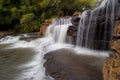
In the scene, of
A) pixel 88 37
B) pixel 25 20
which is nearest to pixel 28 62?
pixel 88 37

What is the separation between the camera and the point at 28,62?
1072cm

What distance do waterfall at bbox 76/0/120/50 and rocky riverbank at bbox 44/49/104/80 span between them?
2843 millimetres

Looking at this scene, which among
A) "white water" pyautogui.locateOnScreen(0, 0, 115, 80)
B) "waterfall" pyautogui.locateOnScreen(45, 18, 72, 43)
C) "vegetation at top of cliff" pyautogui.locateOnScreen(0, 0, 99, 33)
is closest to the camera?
"white water" pyautogui.locateOnScreen(0, 0, 115, 80)

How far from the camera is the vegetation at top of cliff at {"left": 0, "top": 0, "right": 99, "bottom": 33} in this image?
28203 mm

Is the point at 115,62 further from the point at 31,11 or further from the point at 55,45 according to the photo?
the point at 31,11

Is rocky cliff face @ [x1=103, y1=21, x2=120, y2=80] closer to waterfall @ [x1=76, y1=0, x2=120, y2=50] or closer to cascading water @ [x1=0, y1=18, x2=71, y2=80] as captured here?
cascading water @ [x1=0, y1=18, x2=71, y2=80]

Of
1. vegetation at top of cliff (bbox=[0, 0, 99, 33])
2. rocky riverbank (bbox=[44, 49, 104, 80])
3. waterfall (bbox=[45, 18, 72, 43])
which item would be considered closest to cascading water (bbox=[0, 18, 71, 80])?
waterfall (bbox=[45, 18, 72, 43])

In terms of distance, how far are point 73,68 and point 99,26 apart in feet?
15.5

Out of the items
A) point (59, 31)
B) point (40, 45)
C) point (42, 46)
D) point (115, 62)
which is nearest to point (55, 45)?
point (42, 46)

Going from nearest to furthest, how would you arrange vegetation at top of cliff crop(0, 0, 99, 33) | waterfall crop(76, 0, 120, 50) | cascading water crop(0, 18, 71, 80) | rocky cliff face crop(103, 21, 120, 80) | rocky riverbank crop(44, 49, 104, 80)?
rocky cliff face crop(103, 21, 120, 80)
rocky riverbank crop(44, 49, 104, 80)
cascading water crop(0, 18, 71, 80)
waterfall crop(76, 0, 120, 50)
vegetation at top of cliff crop(0, 0, 99, 33)

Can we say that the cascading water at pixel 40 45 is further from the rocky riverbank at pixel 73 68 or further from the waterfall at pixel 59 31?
the rocky riverbank at pixel 73 68

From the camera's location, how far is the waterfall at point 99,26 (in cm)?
1078

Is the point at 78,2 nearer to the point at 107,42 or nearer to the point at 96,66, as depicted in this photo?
the point at 107,42

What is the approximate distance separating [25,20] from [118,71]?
2424cm
